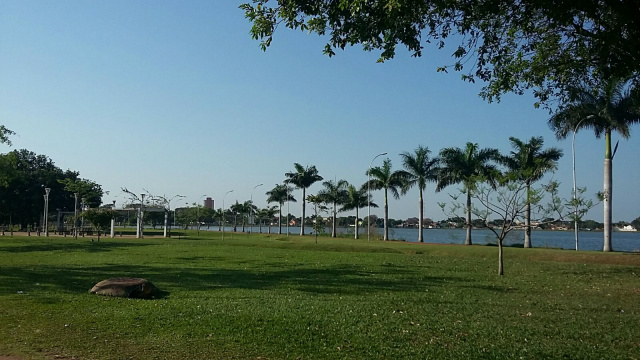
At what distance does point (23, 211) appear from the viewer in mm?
88062

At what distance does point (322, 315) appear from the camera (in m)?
11.8

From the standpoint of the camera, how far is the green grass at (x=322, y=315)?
28.8 ft

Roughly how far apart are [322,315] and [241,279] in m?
8.66

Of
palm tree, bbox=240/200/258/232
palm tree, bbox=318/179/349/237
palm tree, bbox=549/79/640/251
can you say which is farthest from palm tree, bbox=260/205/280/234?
palm tree, bbox=549/79/640/251

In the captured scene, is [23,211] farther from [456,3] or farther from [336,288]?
[456,3]

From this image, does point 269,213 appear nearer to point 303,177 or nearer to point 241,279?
point 303,177

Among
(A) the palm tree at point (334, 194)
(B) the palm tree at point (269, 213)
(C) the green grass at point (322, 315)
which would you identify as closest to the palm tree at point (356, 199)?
(A) the palm tree at point (334, 194)

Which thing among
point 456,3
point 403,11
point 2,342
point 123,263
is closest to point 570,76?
point 456,3

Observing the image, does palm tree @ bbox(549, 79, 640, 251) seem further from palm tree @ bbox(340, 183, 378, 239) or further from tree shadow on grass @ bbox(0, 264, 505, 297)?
palm tree @ bbox(340, 183, 378, 239)

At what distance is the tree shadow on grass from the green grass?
0.20ft

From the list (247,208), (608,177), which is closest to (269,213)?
(247,208)

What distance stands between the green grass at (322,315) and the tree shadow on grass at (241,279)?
6cm

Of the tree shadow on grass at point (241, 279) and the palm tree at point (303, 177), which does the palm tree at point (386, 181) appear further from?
the tree shadow on grass at point (241, 279)

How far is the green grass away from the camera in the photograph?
8.77m
